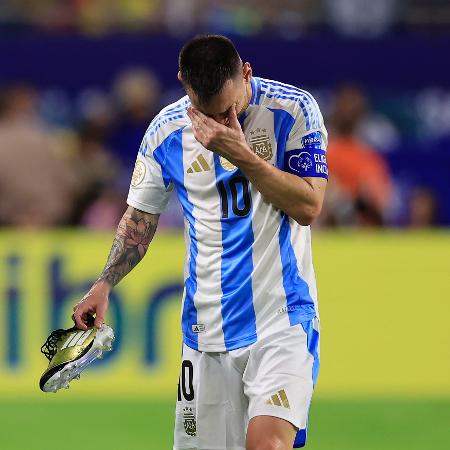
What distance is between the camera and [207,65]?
4531 millimetres

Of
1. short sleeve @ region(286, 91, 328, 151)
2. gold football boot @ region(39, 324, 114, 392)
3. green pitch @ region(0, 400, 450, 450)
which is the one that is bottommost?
green pitch @ region(0, 400, 450, 450)

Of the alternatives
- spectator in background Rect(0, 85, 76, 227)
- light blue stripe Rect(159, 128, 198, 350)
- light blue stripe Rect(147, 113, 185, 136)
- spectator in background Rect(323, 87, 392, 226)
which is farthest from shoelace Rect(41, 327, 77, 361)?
spectator in background Rect(323, 87, 392, 226)

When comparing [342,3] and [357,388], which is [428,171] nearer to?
[342,3]

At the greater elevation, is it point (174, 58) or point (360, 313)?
point (174, 58)

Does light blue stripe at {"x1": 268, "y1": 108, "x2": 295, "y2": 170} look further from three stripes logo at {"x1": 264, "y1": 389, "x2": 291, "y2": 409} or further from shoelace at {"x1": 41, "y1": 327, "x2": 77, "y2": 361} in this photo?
shoelace at {"x1": 41, "y1": 327, "x2": 77, "y2": 361}

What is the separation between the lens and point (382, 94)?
12406mm

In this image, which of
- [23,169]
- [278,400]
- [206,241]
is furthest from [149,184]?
[23,169]

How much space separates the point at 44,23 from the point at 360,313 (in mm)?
4842

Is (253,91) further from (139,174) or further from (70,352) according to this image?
(70,352)

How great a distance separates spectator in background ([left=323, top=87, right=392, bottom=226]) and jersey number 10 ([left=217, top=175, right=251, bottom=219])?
16.9 feet

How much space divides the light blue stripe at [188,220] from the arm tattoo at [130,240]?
0.72ft

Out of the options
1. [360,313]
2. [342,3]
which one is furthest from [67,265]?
[342,3]

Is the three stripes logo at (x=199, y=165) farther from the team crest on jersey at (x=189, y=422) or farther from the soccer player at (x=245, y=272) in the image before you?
the team crest on jersey at (x=189, y=422)

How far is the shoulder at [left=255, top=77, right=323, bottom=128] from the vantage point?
4.94m
